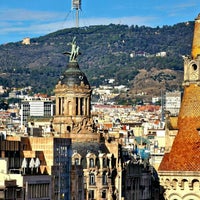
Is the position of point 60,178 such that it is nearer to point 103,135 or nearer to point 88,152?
point 88,152

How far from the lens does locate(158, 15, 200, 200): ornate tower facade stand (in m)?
85.4

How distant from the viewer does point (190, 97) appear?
86.4 metres

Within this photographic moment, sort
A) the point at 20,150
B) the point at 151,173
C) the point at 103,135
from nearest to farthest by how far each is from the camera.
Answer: the point at 20,150 < the point at 103,135 < the point at 151,173

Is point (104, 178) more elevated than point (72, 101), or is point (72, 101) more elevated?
point (72, 101)

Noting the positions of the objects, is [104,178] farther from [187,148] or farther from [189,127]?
[187,148]

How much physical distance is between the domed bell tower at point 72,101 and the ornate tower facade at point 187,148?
78.8 feet

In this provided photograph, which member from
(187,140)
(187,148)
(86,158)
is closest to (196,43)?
(187,140)

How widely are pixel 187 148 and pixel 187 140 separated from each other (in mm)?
593

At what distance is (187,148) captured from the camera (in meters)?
85.5

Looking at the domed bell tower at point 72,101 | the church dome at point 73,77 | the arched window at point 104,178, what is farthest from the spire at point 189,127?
the church dome at point 73,77

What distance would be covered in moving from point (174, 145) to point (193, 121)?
2.00 metres

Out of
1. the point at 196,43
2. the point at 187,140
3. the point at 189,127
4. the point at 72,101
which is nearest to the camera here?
the point at 187,140

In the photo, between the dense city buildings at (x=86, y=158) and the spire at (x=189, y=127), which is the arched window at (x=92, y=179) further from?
the spire at (x=189, y=127)

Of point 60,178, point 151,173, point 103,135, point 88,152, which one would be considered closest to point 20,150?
point 60,178
